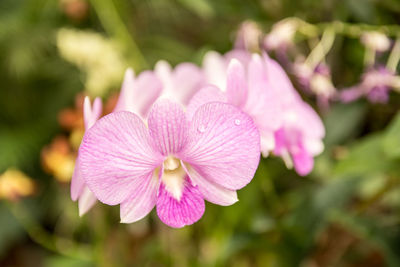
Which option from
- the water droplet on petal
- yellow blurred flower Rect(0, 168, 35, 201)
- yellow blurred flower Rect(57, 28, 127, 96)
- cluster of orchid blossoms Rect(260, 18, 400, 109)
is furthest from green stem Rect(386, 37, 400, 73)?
yellow blurred flower Rect(0, 168, 35, 201)

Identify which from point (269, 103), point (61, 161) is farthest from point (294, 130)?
point (61, 161)

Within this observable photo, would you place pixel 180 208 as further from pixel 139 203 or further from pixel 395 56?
pixel 395 56

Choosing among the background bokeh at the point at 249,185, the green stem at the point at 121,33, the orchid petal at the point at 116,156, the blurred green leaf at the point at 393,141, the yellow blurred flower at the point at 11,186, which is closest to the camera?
the orchid petal at the point at 116,156

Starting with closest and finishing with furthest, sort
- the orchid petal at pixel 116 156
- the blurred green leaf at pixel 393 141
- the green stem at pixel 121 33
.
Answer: the orchid petal at pixel 116 156 → the blurred green leaf at pixel 393 141 → the green stem at pixel 121 33

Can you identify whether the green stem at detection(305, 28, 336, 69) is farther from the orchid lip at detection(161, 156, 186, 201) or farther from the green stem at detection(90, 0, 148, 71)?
the green stem at detection(90, 0, 148, 71)

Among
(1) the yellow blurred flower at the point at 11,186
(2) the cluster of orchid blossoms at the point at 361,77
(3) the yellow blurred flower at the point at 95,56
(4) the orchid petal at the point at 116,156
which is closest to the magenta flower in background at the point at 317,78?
(2) the cluster of orchid blossoms at the point at 361,77

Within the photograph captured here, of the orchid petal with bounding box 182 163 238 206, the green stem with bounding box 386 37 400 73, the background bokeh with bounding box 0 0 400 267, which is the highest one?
the orchid petal with bounding box 182 163 238 206

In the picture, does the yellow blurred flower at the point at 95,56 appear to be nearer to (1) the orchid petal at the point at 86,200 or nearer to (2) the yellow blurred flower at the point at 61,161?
(2) the yellow blurred flower at the point at 61,161
